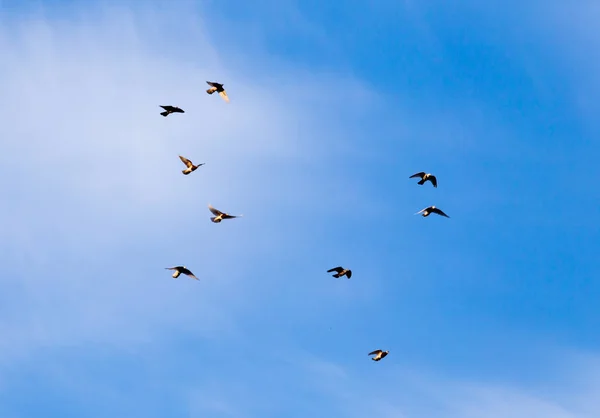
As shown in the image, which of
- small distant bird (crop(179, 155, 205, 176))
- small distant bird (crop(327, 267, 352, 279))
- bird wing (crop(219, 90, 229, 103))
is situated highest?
bird wing (crop(219, 90, 229, 103))

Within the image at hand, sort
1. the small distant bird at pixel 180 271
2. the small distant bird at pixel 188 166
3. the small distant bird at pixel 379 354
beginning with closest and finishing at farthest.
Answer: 1. the small distant bird at pixel 180 271
2. the small distant bird at pixel 188 166
3. the small distant bird at pixel 379 354

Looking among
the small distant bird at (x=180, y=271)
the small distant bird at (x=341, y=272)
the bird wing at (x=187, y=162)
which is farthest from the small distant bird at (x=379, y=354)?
the bird wing at (x=187, y=162)

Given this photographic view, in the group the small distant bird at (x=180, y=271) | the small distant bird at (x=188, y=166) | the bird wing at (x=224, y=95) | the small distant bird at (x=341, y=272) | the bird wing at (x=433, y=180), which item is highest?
the bird wing at (x=224, y=95)

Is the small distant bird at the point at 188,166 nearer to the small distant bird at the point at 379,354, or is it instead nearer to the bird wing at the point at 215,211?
the bird wing at the point at 215,211

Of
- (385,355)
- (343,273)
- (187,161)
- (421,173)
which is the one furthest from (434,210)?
(187,161)

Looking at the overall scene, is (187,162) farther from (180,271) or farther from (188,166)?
(180,271)

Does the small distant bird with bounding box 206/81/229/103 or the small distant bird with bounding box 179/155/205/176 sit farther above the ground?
the small distant bird with bounding box 206/81/229/103

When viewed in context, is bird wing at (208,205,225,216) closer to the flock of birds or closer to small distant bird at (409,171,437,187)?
the flock of birds

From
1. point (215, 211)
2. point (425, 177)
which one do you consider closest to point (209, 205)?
point (215, 211)

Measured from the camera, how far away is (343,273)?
85.4 metres

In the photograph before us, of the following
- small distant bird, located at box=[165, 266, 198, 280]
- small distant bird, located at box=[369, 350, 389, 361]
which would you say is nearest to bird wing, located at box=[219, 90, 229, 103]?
small distant bird, located at box=[165, 266, 198, 280]

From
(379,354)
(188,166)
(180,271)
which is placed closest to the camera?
(180,271)

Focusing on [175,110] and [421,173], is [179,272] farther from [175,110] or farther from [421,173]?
[421,173]

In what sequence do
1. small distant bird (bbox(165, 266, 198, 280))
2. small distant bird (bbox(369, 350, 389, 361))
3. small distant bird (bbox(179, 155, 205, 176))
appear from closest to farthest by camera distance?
small distant bird (bbox(165, 266, 198, 280)), small distant bird (bbox(179, 155, 205, 176)), small distant bird (bbox(369, 350, 389, 361))
